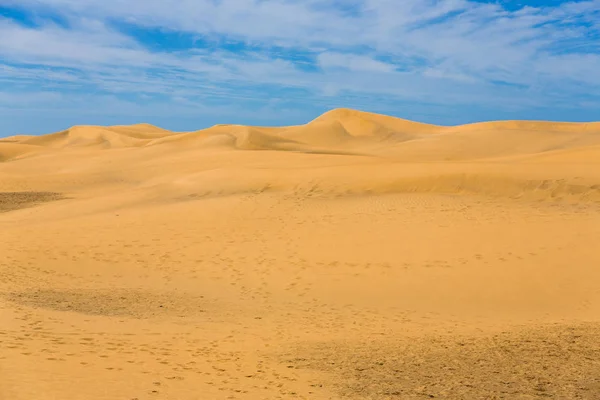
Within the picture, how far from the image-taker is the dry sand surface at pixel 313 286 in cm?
729

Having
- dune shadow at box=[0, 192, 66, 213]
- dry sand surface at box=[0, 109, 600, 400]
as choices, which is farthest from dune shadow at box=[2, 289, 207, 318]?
dune shadow at box=[0, 192, 66, 213]

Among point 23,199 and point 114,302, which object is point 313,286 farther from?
point 23,199

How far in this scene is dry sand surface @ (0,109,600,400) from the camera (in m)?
7.29

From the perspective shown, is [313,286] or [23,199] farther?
[23,199]

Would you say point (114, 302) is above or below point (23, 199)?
below

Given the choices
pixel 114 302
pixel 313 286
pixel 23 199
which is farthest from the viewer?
pixel 23 199

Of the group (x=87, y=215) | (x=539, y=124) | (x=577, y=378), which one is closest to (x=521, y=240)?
(x=577, y=378)

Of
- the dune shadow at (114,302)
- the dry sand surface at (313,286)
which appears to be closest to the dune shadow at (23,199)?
the dry sand surface at (313,286)

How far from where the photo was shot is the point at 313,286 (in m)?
12.8

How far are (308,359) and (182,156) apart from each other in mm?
35885

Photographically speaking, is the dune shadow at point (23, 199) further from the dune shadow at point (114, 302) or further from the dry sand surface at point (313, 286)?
the dune shadow at point (114, 302)

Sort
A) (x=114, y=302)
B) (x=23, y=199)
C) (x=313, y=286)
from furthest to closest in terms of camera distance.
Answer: (x=23, y=199), (x=313, y=286), (x=114, y=302)

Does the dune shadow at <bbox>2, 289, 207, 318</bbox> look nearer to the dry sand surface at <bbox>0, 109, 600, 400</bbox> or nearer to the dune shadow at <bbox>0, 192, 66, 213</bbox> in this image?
the dry sand surface at <bbox>0, 109, 600, 400</bbox>

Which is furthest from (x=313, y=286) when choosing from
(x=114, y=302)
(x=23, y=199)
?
(x=23, y=199)
